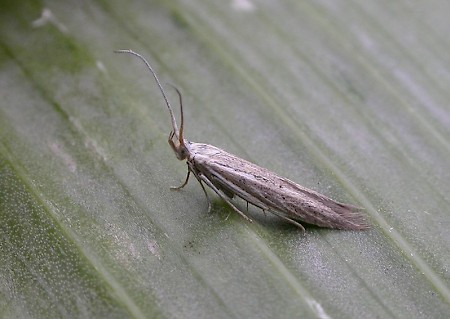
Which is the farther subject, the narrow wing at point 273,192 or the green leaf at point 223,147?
the narrow wing at point 273,192

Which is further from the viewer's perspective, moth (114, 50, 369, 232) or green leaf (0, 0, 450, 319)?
moth (114, 50, 369, 232)

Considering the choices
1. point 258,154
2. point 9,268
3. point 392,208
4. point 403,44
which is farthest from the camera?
point 403,44

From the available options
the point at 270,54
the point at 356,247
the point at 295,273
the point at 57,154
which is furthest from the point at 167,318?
the point at 270,54

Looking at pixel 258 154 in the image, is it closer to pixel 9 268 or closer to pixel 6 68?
pixel 9 268

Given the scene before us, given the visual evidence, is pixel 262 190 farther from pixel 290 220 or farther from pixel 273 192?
pixel 290 220

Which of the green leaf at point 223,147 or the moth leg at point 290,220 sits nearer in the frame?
the green leaf at point 223,147
